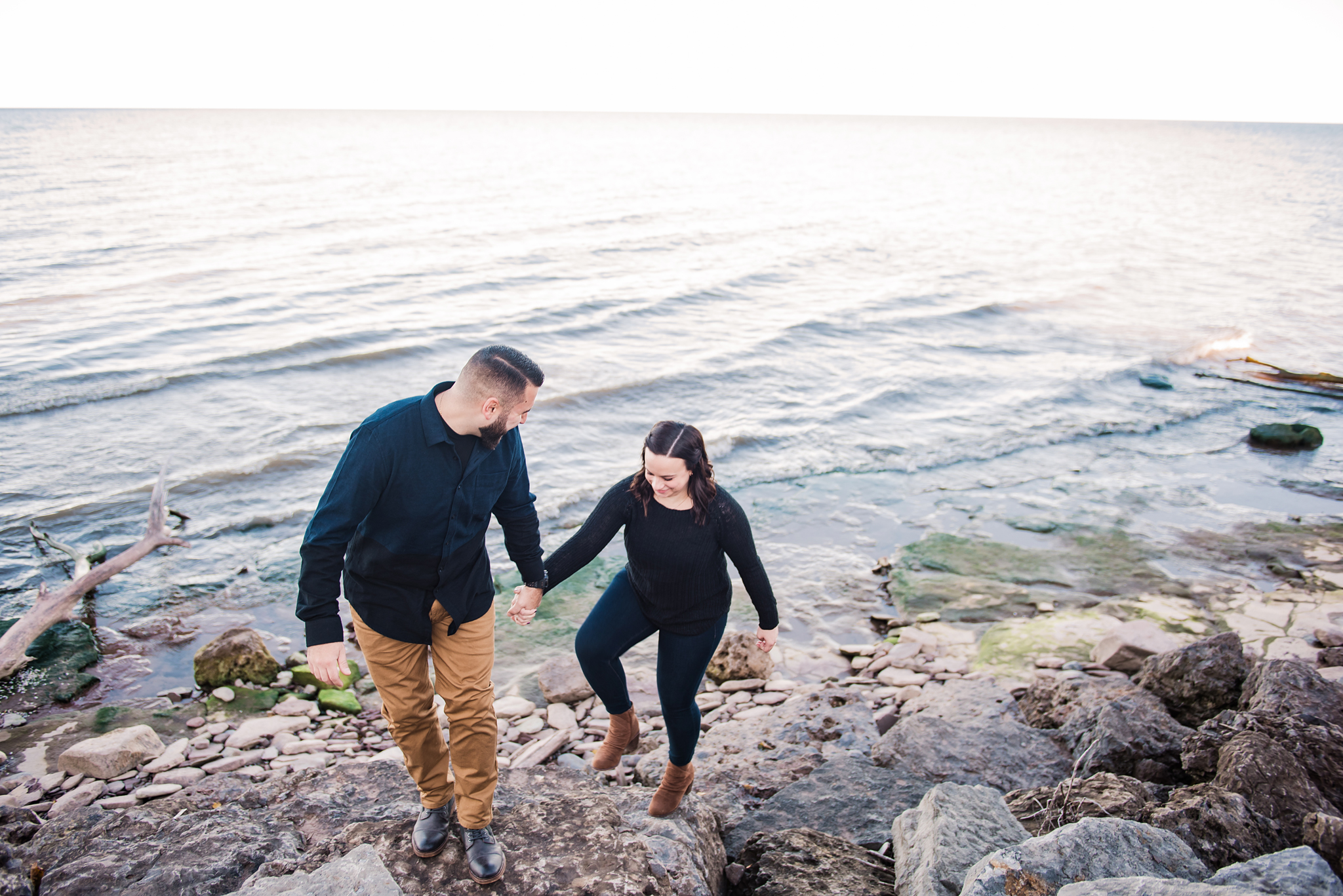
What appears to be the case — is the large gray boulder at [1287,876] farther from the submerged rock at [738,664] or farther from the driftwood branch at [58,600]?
the driftwood branch at [58,600]

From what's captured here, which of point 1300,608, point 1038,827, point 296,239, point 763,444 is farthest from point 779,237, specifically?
point 1038,827

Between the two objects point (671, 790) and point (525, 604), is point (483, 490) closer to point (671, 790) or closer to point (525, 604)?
point (525, 604)

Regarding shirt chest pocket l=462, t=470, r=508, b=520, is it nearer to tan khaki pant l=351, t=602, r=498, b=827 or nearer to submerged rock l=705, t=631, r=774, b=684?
tan khaki pant l=351, t=602, r=498, b=827

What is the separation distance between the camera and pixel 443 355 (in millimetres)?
17391

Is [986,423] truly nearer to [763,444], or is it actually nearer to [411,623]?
[763,444]

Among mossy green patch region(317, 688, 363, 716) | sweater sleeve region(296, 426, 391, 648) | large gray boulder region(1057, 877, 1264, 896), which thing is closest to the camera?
large gray boulder region(1057, 877, 1264, 896)

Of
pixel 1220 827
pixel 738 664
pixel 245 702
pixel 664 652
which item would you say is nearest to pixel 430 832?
pixel 664 652

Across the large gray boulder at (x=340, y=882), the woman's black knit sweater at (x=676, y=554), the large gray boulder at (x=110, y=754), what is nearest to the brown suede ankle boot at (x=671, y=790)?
the woman's black knit sweater at (x=676, y=554)

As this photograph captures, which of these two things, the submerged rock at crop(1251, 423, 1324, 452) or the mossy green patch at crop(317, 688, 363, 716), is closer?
the mossy green patch at crop(317, 688, 363, 716)

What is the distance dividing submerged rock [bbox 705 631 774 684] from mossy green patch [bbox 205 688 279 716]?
12.7 feet

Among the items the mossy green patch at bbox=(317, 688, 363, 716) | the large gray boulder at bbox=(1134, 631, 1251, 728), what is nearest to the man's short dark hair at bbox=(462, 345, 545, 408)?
the mossy green patch at bbox=(317, 688, 363, 716)

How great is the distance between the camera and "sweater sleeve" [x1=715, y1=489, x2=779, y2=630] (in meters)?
3.97

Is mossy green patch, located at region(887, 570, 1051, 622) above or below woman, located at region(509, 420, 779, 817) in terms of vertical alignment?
below

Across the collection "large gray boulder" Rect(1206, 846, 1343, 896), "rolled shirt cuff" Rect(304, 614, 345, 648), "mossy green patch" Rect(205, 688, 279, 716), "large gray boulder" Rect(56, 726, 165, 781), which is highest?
"rolled shirt cuff" Rect(304, 614, 345, 648)
